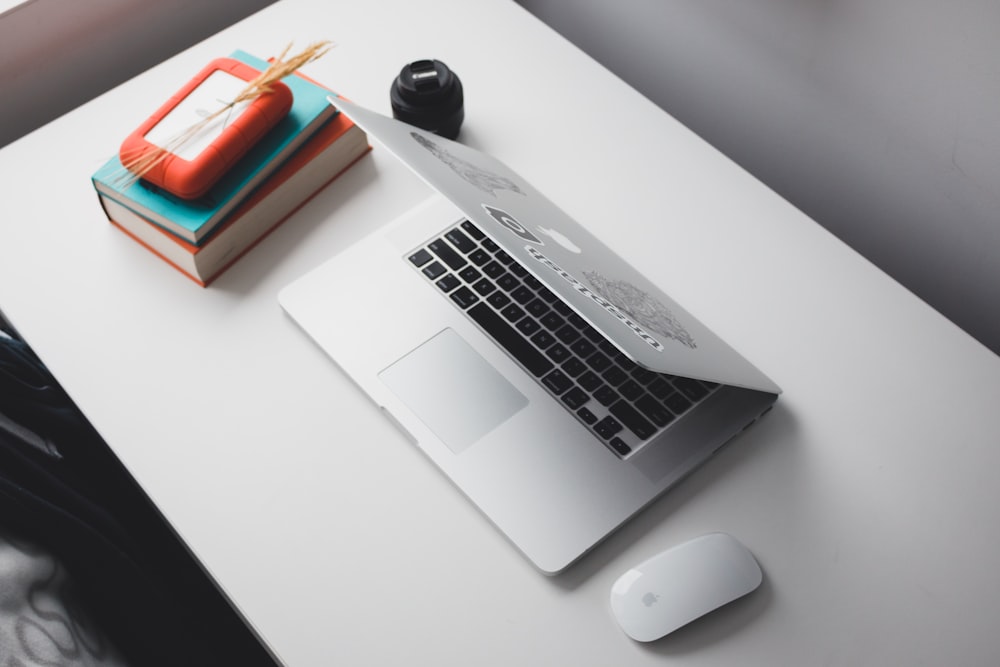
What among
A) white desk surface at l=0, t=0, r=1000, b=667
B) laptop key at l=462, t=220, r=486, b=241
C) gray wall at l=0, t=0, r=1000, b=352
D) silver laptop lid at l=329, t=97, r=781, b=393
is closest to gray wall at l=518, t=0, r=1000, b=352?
gray wall at l=0, t=0, r=1000, b=352

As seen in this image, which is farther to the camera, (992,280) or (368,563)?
(992,280)

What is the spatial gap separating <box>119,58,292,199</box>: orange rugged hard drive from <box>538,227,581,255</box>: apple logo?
13.7 inches

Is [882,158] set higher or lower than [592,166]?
higher

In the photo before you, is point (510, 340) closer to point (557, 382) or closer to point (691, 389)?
point (557, 382)

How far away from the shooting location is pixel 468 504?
0.84 metres

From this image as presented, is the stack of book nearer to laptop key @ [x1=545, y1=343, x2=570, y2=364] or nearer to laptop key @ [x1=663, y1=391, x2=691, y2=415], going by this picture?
laptop key @ [x1=545, y1=343, x2=570, y2=364]

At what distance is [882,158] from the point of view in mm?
1075

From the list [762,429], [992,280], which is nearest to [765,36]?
[992,280]

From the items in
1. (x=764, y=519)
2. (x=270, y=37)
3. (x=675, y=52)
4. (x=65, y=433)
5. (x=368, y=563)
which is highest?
(x=675, y=52)

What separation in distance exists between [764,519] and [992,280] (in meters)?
0.44

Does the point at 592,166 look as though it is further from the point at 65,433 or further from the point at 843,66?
the point at 65,433

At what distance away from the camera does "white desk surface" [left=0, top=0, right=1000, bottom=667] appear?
786 millimetres

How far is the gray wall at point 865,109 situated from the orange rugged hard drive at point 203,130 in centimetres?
57

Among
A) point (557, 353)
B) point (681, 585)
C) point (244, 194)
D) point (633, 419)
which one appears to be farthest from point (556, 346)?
point (244, 194)
